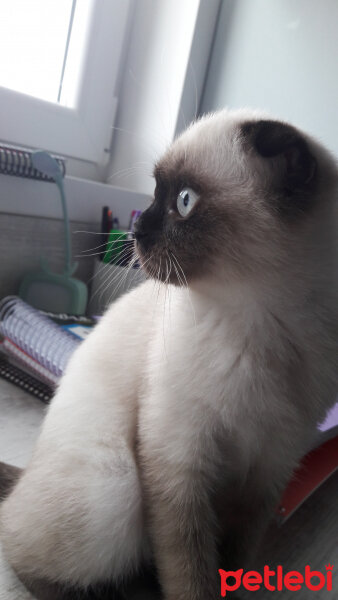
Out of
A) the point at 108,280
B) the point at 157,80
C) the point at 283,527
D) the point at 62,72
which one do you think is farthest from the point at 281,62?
the point at 283,527

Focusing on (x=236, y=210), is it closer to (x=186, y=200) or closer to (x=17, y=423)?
(x=186, y=200)

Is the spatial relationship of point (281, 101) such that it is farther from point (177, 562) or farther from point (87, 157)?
point (177, 562)

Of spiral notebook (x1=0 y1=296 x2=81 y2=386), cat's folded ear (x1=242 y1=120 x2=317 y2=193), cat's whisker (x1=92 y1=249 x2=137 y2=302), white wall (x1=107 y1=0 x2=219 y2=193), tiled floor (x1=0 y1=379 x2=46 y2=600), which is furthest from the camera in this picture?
white wall (x1=107 y1=0 x2=219 y2=193)

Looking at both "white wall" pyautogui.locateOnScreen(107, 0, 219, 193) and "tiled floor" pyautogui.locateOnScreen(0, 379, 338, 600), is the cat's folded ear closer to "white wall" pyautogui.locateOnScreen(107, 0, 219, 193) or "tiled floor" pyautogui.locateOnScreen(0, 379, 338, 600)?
"tiled floor" pyautogui.locateOnScreen(0, 379, 338, 600)

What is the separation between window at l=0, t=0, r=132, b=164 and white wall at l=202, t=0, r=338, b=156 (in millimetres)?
298

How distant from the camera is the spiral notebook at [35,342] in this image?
0.90m

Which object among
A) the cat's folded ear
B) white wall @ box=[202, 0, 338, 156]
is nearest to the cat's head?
the cat's folded ear

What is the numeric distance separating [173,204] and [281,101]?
32.2 inches

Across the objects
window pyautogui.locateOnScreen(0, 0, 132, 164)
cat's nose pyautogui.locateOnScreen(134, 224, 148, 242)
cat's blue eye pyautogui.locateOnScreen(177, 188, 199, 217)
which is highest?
window pyautogui.locateOnScreen(0, 0, 132, 164)

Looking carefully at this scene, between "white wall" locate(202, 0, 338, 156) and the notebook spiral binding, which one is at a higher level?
"white wall" locate(202, 0, 338, 156)

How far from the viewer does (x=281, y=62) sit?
1245 mm

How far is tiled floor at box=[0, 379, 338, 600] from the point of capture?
0.58m

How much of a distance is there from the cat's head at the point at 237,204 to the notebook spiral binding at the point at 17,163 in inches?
19.7

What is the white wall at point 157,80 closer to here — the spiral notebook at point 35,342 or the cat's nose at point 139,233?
the spiral notebook at point 35,342
